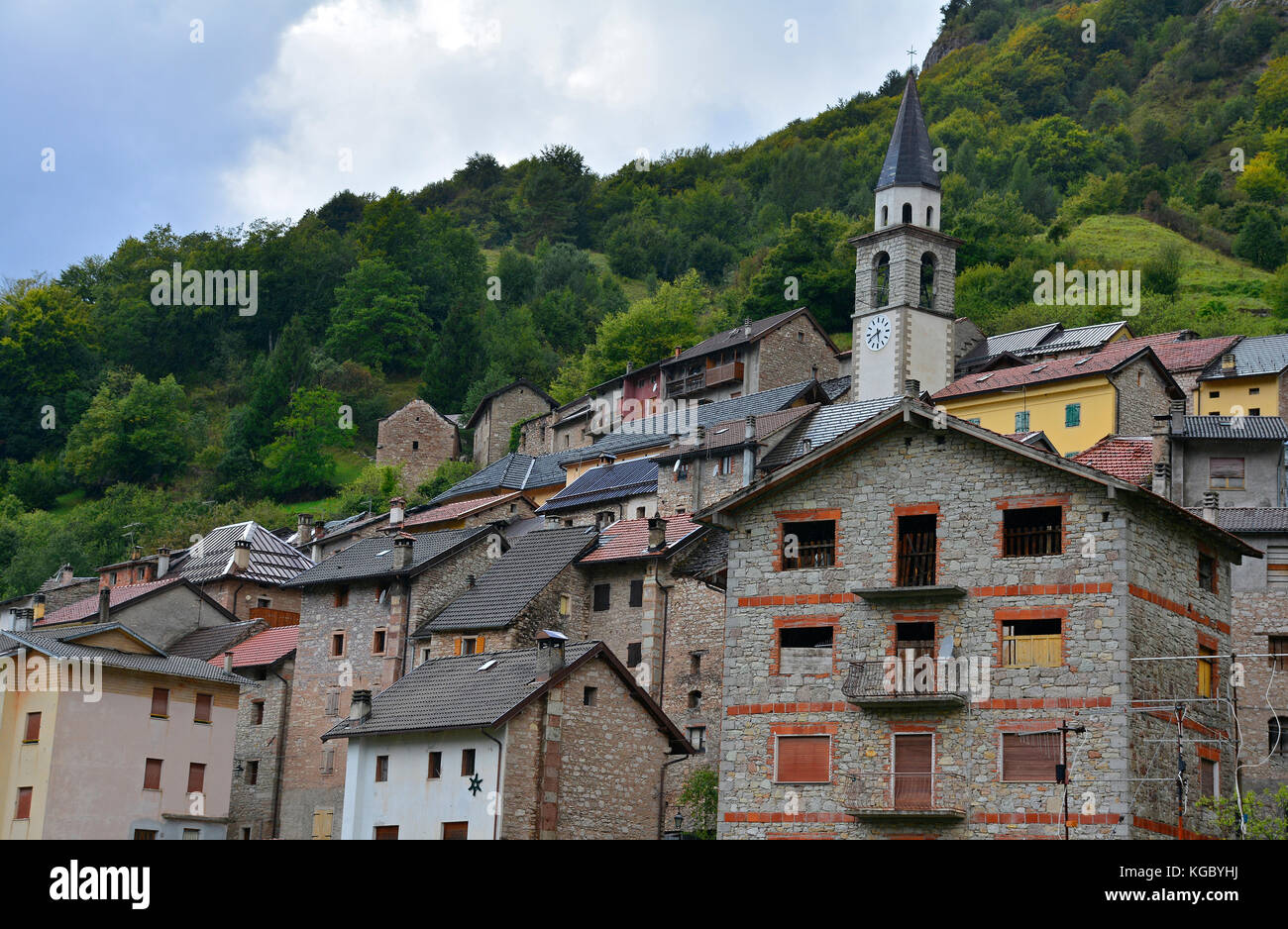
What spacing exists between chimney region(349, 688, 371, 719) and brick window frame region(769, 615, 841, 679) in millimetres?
14843

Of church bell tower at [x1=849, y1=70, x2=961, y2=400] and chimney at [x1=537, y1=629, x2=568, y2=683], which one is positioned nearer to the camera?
chimney at [x1=537, y1=629, x2=568, y2=683]

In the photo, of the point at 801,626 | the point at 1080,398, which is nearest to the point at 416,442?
the point at 1080,398

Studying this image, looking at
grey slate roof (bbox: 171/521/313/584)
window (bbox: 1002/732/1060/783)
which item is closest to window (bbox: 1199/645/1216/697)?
window (bbox: 1002/732/1060/783)

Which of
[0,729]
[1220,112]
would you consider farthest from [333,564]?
[1220,112]

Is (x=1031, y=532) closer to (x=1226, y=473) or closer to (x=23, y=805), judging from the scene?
(x=1226, y=473)

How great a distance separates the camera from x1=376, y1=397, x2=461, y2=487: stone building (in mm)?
105562

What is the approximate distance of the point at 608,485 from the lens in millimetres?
66250

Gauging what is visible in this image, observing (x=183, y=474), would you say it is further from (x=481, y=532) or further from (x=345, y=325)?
(x=481, y=532)

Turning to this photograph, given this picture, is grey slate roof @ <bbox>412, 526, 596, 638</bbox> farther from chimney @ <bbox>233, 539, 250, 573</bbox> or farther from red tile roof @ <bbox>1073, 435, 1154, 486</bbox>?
chimney @ <bbox>233, 539, 250, 573</bbox>

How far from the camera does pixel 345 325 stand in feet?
420

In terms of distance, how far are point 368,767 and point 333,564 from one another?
50.6 feet

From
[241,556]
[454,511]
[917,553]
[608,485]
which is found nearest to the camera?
[917,553]

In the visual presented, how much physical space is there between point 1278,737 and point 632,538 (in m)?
20.7
